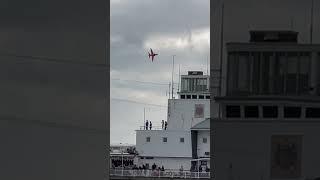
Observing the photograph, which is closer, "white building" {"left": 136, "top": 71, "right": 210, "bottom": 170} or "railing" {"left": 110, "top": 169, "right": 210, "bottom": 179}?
"white building" {"left": 136, "top": 71, "right": 210, "bottom": 170}

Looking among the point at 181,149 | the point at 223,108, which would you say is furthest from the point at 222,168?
the point at 181,149

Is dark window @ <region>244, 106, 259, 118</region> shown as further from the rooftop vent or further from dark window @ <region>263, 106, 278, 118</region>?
the rooftop vent

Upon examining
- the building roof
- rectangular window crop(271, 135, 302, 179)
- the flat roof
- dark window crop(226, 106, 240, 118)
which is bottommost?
the building roof

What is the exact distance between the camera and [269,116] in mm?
3855

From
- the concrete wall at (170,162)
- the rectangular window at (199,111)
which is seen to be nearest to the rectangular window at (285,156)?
the rectangular window at (199,111)

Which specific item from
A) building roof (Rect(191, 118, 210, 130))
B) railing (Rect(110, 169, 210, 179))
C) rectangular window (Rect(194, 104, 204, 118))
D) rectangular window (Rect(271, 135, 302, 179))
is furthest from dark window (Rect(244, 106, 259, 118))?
railing (Rect(110, 169, 210, 179))

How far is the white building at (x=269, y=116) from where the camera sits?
381 cm

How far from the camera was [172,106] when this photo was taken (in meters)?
8.45

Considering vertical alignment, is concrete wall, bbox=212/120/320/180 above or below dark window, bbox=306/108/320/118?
below
